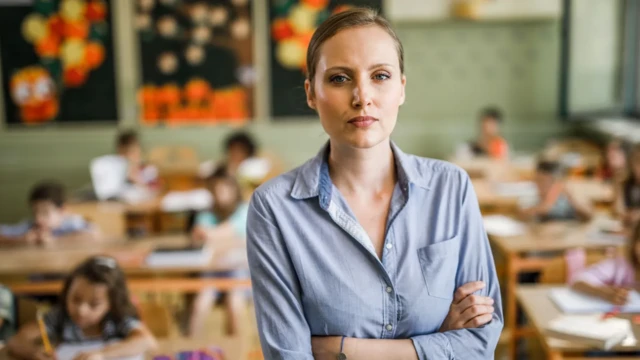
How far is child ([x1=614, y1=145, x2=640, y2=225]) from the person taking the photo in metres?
3.85

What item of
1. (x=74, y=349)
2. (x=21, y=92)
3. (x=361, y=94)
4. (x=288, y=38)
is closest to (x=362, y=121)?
(x=361, y=94)

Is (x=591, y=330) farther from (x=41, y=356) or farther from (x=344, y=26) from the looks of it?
(x=41, y=356)

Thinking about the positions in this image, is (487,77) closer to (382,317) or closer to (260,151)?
(260,151)

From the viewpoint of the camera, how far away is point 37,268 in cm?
322

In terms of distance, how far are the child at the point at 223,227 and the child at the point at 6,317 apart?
121cm

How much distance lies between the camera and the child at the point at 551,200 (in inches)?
151

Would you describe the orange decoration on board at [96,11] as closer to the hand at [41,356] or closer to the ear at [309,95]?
the hand at [41,356]

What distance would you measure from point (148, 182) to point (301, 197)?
15.3 feet

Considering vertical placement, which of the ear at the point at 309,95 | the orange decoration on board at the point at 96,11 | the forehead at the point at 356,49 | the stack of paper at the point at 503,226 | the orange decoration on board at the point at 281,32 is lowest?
the stack of paper at the point at 503,226

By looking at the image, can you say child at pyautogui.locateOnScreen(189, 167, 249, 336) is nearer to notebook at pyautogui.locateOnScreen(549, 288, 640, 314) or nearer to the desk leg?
the desk leg

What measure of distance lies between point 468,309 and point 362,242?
0.72 feet

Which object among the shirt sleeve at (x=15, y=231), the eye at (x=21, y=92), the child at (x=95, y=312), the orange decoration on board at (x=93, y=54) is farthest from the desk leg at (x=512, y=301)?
the eye at (x=21, y=92)

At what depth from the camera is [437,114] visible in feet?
22.4

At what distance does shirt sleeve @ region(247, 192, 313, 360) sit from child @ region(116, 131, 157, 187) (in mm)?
4567
